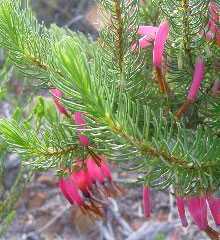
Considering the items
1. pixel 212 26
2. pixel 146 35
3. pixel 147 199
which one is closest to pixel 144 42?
pixel 146 35

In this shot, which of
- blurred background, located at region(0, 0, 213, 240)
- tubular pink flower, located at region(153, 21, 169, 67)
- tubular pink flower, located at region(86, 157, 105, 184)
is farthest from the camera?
blurred background, located at region(0, 0, 213, 240)

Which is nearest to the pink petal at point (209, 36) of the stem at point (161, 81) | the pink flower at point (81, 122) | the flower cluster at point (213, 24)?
the flower cluster at point (213, 24)

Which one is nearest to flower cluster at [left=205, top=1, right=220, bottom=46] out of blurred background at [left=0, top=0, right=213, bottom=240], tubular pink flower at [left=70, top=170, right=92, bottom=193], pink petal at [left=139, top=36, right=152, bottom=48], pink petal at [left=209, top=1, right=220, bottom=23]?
pink petal at [left=209, top=1, right=220, bottom=23]

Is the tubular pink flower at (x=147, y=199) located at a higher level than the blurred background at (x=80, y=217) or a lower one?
higher

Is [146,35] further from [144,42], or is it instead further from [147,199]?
[147,199]

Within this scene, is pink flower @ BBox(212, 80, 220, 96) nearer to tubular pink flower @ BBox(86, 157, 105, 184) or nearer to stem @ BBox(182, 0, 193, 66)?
stem @ BBox(182, 0, 193, 66)

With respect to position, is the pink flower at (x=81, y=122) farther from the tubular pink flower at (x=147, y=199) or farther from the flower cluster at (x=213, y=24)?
the flower cluster at (x=213, y=24)
